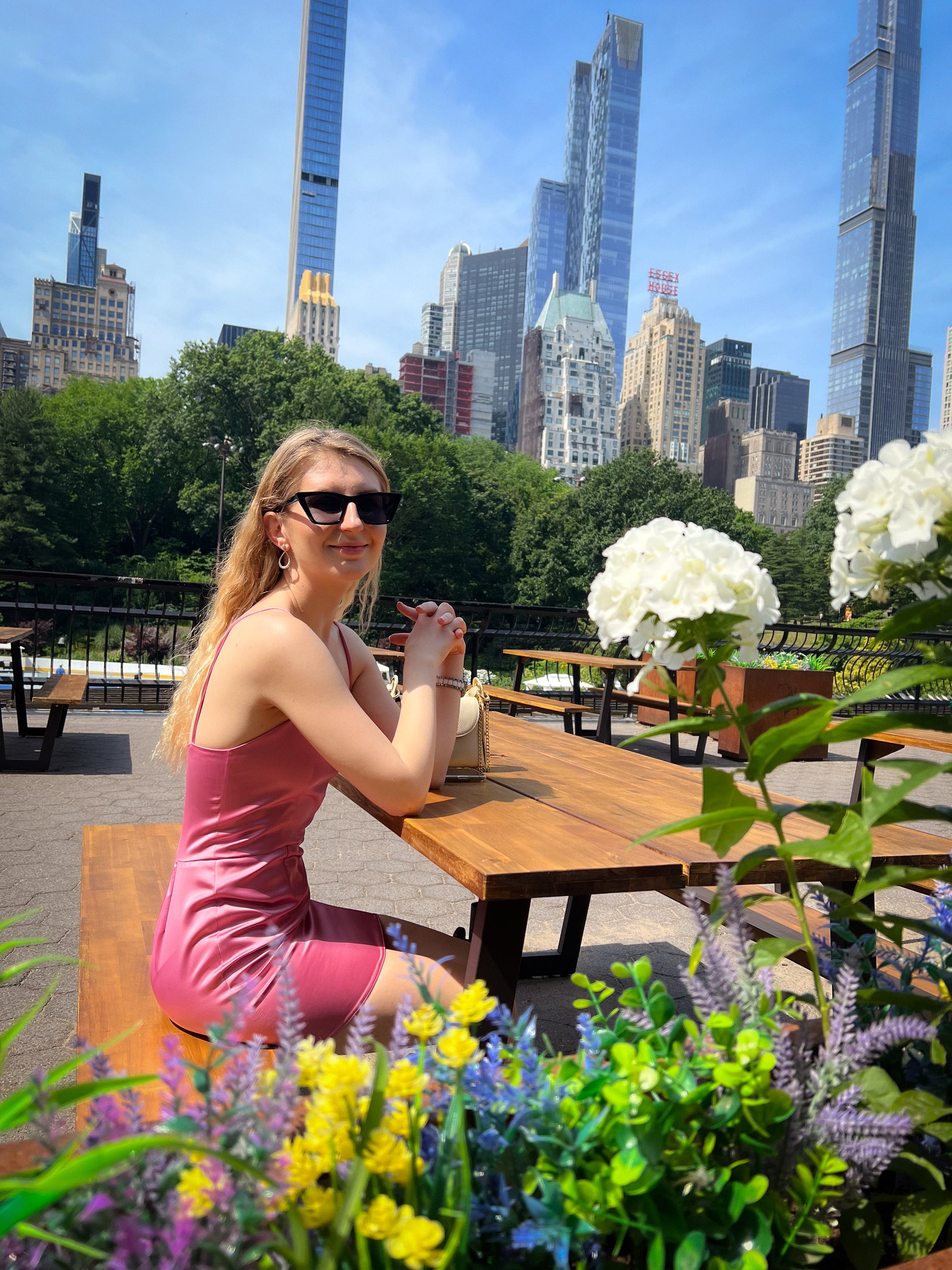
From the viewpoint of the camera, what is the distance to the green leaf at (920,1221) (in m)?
0.96

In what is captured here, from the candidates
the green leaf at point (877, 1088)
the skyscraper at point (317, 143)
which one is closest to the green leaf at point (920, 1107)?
the green leaf at point (877, 1088)

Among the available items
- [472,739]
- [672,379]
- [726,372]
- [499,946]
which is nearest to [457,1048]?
[499,946]

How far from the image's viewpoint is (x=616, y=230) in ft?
650

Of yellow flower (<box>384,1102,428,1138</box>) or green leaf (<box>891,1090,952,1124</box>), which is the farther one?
green leaf (<box>891,1090,952,1124</box>)

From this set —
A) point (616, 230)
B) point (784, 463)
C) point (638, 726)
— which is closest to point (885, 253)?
point (616, 230)

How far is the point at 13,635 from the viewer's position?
629cm

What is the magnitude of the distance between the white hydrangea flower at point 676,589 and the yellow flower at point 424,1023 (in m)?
0.42

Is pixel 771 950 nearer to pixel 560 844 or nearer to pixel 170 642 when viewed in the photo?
pixel 560 844

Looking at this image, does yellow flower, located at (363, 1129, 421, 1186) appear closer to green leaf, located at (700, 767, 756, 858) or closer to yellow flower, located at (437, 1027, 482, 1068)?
yellow flower, located at (437, 1027, 482, 1068)

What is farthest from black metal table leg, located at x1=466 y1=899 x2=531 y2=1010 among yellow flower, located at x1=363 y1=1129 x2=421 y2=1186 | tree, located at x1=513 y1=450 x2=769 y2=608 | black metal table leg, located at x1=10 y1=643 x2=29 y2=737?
tree, located at x1=513 y1=450 x2=769 y2=608

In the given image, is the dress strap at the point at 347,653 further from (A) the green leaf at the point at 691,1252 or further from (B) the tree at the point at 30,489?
(B) the tree at the point at 30,489

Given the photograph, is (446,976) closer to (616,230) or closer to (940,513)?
(940,513)

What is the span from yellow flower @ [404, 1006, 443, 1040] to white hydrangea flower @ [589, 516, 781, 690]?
0.42m

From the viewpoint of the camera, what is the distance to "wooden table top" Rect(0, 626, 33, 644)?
6.13 metres
